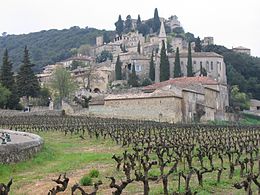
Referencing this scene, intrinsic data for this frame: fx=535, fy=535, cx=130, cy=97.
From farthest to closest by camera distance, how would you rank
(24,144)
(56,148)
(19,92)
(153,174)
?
1. (19,92)
2. (56,148)
3. (24,144)
4. (153,174)

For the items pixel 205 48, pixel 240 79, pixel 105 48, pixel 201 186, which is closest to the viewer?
pixel 201 186

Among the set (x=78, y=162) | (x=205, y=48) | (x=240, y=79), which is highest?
(x=205, y=48)

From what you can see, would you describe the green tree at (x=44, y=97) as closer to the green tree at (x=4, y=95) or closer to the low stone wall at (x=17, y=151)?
the green tree at (x=4, y=95)

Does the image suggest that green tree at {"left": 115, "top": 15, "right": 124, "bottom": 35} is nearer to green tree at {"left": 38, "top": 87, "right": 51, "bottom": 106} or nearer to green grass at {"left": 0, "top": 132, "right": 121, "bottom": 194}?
green tree at {"left": 38, "top": 87, "right": 51, "bottom": 106}

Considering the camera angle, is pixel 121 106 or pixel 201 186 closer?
pixel 201 186

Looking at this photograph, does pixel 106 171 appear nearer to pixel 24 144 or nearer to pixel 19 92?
pixel 24 144

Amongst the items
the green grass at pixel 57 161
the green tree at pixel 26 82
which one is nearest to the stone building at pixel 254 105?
the green tree at pixel 26 82

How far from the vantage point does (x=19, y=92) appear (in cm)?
7262

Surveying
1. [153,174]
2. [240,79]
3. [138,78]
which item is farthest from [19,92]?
[153,174]

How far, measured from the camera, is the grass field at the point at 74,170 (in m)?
20.0

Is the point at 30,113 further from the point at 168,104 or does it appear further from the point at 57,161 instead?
the point at 57,161

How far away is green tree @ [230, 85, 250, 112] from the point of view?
284ft

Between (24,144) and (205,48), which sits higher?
(205,48)

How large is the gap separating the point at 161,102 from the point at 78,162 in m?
35.5
